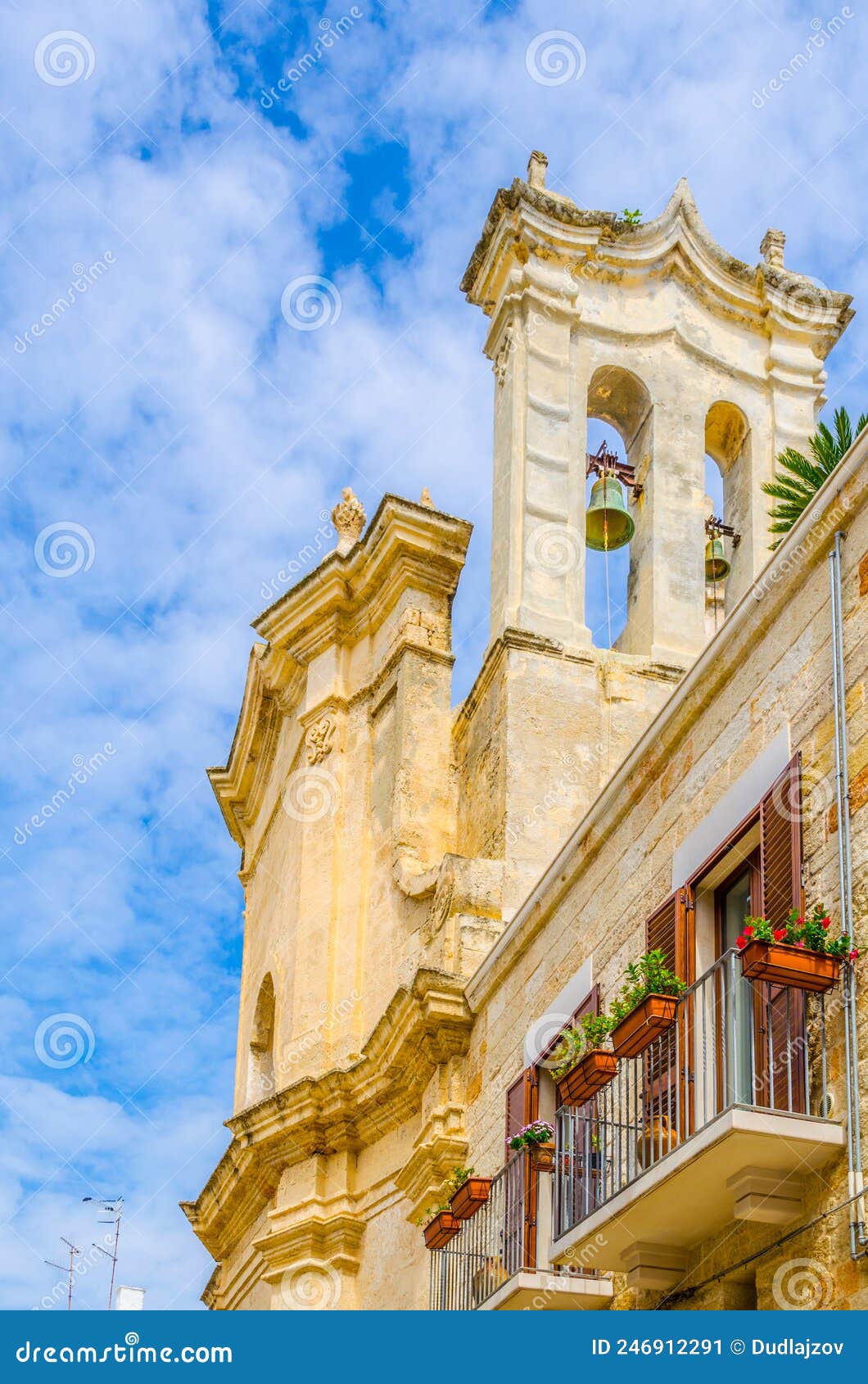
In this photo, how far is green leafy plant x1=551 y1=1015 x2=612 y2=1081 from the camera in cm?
950

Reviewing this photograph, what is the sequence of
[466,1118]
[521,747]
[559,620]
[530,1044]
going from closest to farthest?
[530,1044], [466,1118], [521,747], [559,620]

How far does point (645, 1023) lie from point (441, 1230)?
13.1 feet

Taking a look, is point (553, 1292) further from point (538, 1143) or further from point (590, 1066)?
point (590, 1066)

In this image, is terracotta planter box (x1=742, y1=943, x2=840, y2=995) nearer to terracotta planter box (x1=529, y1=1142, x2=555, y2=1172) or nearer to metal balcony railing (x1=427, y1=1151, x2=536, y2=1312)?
→ metal balcony railing (x1=427, y1=1151, x2=536, y2=1312)

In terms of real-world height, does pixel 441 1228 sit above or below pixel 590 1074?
above

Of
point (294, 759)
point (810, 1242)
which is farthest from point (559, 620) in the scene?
point (810, 1242)

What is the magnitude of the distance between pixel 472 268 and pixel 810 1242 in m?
13.5

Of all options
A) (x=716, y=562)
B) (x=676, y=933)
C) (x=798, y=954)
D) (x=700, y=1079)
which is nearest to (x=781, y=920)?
(x=700, y=1079)

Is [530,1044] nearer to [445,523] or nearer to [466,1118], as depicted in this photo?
[466,1118]

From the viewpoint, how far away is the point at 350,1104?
15.5m

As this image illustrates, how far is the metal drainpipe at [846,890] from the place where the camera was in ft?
23.3

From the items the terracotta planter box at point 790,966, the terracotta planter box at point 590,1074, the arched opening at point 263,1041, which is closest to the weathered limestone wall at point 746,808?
the terracotta planter box at point 790,966

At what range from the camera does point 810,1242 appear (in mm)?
7414

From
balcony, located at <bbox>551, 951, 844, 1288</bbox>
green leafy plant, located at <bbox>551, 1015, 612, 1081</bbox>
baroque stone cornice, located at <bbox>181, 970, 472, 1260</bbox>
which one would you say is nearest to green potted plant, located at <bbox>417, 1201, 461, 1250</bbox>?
green leafy plant, located at <bbox>551, 1015, 612, 1081</bbox>
